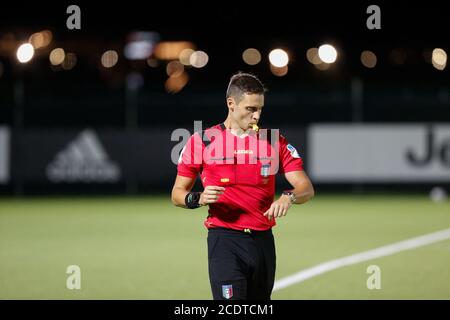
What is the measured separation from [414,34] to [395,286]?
118 feet

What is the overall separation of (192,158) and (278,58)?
66553 mm

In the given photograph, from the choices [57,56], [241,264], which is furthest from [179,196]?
[57,56]

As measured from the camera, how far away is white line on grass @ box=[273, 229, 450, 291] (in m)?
10.9

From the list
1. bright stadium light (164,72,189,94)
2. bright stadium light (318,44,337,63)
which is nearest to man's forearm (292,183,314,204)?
bright stadium light (318,44,337,63)

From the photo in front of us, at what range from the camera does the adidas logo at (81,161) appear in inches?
910

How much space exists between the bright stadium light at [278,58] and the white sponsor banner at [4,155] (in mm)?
46465

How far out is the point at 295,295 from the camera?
9781 millimetres

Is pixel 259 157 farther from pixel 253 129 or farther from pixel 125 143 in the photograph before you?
pixel 125 143

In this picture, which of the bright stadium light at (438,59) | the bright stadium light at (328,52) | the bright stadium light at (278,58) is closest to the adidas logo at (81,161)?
the bright stadium light at (328,52)

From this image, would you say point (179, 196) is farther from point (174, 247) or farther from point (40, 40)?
point (40, 40)

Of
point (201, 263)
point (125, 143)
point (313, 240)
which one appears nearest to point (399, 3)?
point (125, 143)

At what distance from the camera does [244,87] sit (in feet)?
21.3

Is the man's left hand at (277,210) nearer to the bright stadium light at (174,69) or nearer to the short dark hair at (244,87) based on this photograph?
the short dark hair at (244,87)

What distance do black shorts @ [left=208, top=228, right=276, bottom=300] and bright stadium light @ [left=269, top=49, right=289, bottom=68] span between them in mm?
62015
